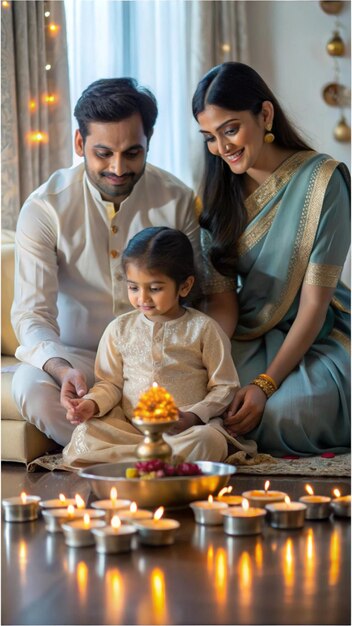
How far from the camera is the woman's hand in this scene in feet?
9.46

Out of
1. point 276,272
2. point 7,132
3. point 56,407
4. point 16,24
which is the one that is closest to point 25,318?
point 56,407

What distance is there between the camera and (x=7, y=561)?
186 centimetres

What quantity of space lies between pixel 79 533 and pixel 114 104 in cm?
156

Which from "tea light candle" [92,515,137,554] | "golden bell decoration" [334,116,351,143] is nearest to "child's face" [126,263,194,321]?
"tea light candle" [92,515,137,554]

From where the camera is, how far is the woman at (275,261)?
299 cm

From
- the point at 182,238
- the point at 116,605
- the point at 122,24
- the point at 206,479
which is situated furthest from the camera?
the point at 122,24

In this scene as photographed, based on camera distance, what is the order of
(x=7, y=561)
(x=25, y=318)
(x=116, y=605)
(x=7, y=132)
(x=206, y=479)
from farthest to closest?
(x=7, y=132)
(x=25, y=318)
(x=206, y=479)
(x=7, y=561)
(x=116, y=605)

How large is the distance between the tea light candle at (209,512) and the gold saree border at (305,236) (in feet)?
3.81

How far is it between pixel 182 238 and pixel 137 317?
0.87 feet

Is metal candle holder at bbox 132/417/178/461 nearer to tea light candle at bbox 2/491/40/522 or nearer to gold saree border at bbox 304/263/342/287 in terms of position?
tea light candle at bbox 2/491/40/522

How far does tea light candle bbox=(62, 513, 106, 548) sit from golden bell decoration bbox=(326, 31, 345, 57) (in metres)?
3.91

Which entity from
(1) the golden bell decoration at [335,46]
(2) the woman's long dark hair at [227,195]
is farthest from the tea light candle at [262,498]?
(1) the golden bell decoration at [335,46]

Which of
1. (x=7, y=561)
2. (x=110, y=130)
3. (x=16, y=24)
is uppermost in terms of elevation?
(x=16, y=24)

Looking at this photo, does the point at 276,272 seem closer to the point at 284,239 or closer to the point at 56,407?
the point at 284,239
